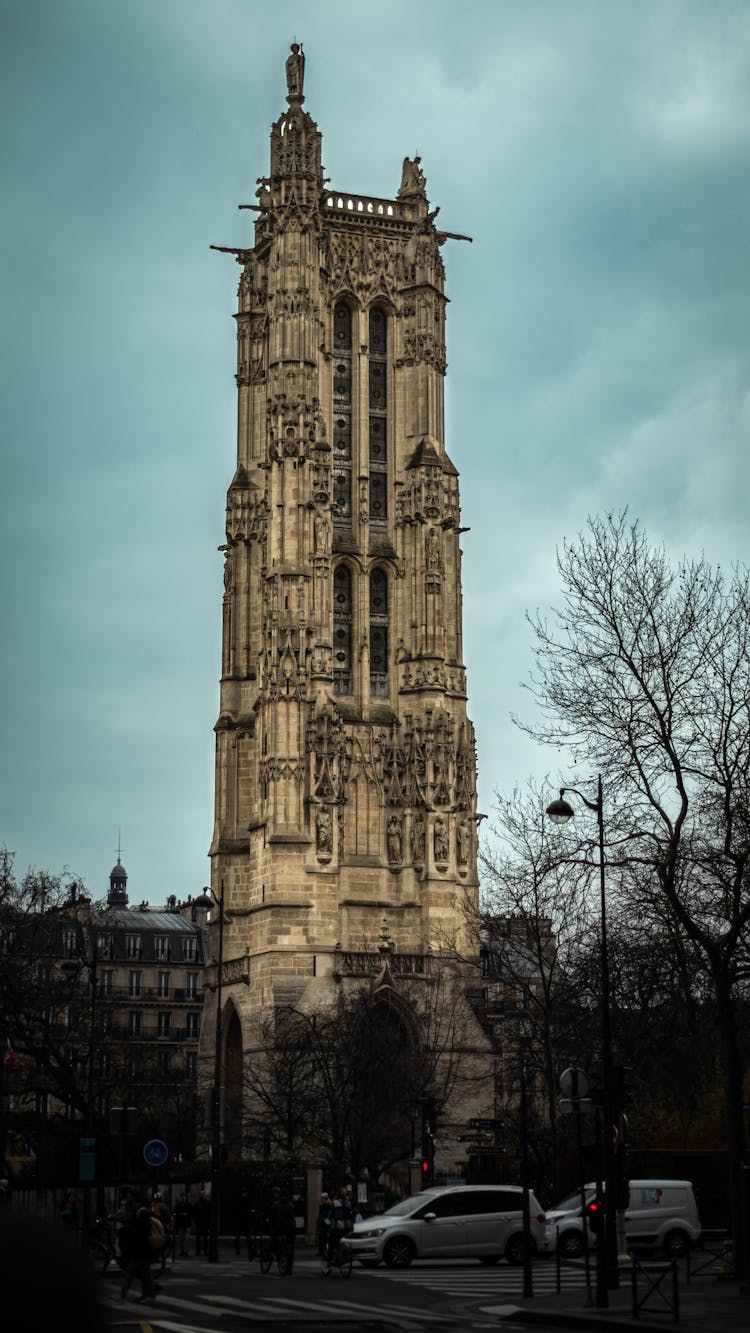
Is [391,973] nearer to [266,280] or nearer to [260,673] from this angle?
[260,673]

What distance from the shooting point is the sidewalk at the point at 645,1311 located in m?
17.1

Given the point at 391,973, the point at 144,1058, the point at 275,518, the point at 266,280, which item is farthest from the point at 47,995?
the point at 266,280

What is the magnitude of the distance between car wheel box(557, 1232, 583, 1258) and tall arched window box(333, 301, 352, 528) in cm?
3818

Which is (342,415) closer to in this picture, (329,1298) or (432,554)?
(432,554)

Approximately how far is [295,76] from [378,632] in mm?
22245

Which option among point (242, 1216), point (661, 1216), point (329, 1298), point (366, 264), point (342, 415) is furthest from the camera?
point (366, 264)

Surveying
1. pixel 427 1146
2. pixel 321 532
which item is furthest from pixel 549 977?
pixel 321 532

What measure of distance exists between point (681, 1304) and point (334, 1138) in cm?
2728

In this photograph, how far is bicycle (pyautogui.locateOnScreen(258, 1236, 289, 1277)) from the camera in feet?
92.1

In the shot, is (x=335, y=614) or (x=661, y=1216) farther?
(x=335, y=614)

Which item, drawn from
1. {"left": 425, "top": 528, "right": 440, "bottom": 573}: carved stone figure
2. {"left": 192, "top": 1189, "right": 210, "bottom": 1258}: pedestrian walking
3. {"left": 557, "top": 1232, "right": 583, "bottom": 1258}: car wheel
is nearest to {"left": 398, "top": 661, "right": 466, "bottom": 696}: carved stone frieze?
{"left": 425, "top": 528, "right": 440, "bottom": 573}: carved stone figure

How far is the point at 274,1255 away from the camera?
29.3 meters

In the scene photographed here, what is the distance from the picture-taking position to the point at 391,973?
199 ft

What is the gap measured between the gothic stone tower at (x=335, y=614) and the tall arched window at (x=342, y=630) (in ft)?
0.24
